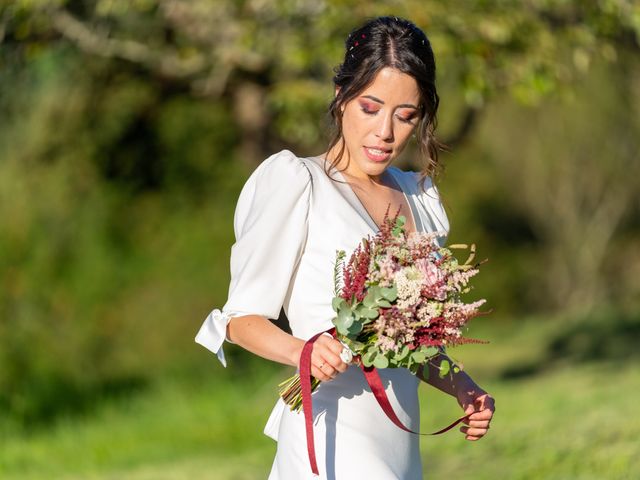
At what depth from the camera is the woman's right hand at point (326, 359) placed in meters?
3.11

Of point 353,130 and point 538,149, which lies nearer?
point 353,130

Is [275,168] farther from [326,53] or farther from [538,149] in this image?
[538,149]

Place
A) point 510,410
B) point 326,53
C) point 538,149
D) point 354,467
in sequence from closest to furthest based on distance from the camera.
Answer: point 354,467, point 326,53, point 510,410, point 538,149

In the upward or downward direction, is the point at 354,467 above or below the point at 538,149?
below

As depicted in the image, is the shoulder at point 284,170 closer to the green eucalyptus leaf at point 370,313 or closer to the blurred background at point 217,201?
the green eucalyptus leaf at point 370,313

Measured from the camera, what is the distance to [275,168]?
3.39 metres

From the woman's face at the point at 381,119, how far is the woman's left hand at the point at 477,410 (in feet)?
2.33

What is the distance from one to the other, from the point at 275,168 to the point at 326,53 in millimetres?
6268

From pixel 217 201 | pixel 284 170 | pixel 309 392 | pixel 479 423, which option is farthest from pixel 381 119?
pixel 217 201

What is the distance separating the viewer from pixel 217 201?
16953 mm

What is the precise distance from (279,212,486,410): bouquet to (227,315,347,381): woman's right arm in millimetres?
36

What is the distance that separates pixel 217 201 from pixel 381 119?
13592 millimetres

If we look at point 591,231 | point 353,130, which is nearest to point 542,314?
point 591,231

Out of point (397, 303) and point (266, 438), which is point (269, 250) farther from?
point (266, 438)
